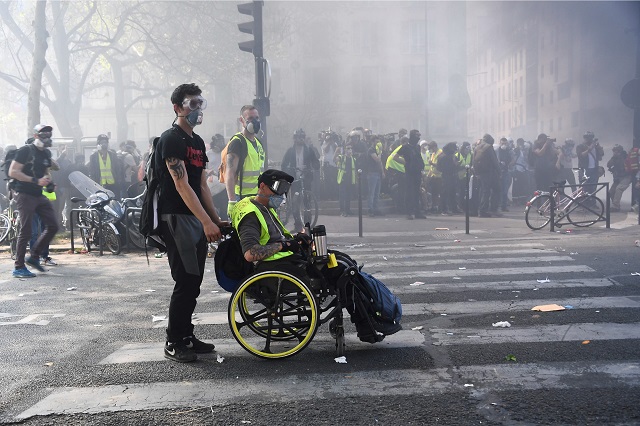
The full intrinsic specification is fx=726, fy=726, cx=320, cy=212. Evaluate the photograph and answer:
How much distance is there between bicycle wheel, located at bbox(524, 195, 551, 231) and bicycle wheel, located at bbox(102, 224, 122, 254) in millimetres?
7636

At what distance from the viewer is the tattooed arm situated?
5082 mm

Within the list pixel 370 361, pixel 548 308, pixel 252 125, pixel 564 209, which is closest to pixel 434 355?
pixel 370 361

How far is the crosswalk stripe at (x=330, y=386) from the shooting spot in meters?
4.31

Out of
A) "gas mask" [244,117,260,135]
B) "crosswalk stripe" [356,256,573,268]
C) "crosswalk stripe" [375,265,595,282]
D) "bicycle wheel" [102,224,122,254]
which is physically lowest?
"crosswalk stripe" [375,265,595,282]

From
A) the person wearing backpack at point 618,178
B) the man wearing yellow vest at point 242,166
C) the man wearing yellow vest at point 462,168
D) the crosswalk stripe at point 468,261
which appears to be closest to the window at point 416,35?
the man wearing yellow vest at point 462,168

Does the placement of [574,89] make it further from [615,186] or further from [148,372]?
[148,372]

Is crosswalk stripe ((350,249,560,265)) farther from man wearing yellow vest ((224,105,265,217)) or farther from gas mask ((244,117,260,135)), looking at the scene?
gas mask ((244,117,260,135))

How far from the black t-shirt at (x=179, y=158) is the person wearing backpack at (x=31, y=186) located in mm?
5032

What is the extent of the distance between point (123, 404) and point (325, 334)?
203 cm

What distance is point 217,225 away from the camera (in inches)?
211

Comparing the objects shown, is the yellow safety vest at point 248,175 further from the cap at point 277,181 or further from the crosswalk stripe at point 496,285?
the cap at point 277,181

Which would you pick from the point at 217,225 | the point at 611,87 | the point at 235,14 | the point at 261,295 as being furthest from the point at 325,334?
the point at 235,14

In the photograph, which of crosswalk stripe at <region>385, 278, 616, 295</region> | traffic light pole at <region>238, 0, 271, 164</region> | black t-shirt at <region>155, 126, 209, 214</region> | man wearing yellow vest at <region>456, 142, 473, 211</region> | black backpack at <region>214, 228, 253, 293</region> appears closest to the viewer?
black t-shirt at <region>155, 126, 209, 214</region>

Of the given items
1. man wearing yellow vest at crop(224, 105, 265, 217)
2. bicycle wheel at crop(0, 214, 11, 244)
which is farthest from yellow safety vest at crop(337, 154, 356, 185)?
man wearing yellow vest at crop(224, 105, 265, 217)
